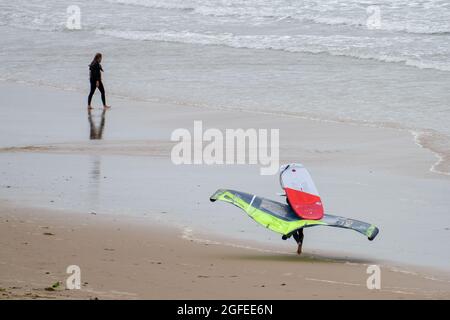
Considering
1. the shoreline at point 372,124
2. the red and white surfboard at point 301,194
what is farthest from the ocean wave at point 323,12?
the red and white surfboard at point 301,194

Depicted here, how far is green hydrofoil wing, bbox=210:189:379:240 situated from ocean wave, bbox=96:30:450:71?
563 inches

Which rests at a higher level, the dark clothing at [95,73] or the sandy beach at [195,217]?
the dark clothing at [95,73]

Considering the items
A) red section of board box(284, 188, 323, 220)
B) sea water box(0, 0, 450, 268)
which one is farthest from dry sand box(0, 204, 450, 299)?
sea water box(0, 0, 450, 268)

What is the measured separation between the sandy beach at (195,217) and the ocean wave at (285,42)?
7.62m

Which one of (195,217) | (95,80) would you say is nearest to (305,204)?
(195,217)

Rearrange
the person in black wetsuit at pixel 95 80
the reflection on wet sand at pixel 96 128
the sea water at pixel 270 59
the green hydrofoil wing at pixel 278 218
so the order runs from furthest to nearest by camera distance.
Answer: the person in black wetsuit at pixel 95 80
the sea water at pixel 270 59
the reflection on wet sand at pixel 96 128
the green hydrofoil wing at pixel 278 218

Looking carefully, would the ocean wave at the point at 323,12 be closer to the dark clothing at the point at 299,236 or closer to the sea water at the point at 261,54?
the sea water at the point at 261,54

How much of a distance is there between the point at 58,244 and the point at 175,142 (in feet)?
20.9

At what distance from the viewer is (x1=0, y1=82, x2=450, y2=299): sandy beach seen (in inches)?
324

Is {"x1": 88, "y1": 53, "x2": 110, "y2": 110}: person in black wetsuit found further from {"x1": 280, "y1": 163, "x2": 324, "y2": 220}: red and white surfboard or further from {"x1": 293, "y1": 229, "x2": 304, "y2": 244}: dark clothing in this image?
{"x1": 293, "y1": 229, "x2": 304, "y2": 244}: dark clothing

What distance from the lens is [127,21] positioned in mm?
34281

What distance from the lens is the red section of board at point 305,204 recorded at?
9586mm

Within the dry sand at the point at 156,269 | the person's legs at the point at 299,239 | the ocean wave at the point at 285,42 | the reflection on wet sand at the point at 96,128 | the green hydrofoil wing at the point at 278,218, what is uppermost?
the ocean wave at the point at 285,42
